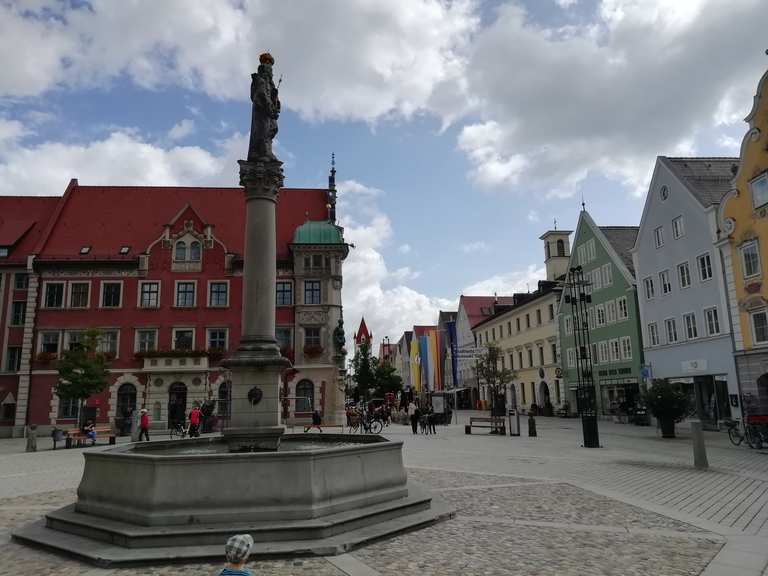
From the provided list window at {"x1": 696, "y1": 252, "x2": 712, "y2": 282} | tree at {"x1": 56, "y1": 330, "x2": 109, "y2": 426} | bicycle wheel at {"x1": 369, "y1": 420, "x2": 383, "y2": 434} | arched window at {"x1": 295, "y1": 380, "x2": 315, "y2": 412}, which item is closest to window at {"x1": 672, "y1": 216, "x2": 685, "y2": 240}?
window at {"x1": 696, "y1": 252, "x2": 712, "y2": 282}

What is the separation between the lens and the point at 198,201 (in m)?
48.1

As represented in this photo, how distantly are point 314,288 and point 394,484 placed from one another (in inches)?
1326

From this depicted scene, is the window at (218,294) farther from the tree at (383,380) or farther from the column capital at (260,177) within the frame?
the tree at (383,380)

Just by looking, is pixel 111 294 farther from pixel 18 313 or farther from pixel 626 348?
pixel 626 348

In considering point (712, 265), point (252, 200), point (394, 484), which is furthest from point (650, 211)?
point (394, 484)

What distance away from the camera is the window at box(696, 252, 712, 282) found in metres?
31.3

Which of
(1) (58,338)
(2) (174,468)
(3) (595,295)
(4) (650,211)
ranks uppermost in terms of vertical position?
(4) (650,211)

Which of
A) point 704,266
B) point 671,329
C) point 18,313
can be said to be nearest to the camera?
point 704,266

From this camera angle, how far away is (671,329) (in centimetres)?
→ 3544

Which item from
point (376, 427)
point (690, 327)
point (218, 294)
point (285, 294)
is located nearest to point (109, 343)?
point (218, 294)

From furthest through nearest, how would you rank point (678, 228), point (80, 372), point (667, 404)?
1. point (678, 228)
2. point (80, 372)
3. point (667, 404)

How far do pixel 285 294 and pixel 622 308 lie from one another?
25310 millimetres

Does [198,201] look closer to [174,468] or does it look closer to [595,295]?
[595,295]

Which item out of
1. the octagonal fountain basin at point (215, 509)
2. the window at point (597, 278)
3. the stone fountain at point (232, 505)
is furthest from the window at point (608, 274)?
the octagonal fountain basin at point (215, 509)
